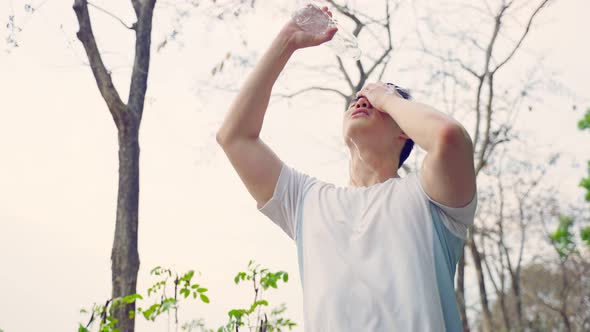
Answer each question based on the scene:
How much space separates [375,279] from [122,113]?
4135mm

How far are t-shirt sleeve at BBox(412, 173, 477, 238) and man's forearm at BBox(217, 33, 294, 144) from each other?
0.45 meters

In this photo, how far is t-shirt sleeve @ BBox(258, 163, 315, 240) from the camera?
166cm

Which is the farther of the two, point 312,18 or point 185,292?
point 185,292

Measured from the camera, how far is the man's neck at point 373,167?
1681 mm

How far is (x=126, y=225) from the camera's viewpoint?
4.81 m

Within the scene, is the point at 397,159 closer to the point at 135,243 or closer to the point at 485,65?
the point at 135,243

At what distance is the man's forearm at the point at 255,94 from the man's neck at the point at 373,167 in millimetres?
279

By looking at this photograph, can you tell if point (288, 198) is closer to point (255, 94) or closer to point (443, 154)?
point (255, 94)

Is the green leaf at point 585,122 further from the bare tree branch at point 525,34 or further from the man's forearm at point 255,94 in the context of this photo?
the man's forearm at point 255,94

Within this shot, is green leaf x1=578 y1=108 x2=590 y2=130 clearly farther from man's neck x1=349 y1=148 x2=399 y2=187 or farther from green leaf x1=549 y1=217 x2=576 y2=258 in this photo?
man's neck x1=349 y1=148 x2=399 y2=187

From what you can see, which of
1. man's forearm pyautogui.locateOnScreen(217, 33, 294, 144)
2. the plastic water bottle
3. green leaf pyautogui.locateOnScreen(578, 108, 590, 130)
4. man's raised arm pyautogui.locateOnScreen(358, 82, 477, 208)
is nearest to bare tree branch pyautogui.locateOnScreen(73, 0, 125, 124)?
the plastic water bottle

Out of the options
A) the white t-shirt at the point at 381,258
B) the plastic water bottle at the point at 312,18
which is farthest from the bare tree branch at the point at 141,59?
the white t-shirt at the point at 381,258

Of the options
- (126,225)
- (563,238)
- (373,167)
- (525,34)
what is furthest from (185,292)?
(563,238)

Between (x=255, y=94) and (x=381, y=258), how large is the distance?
54 cm
